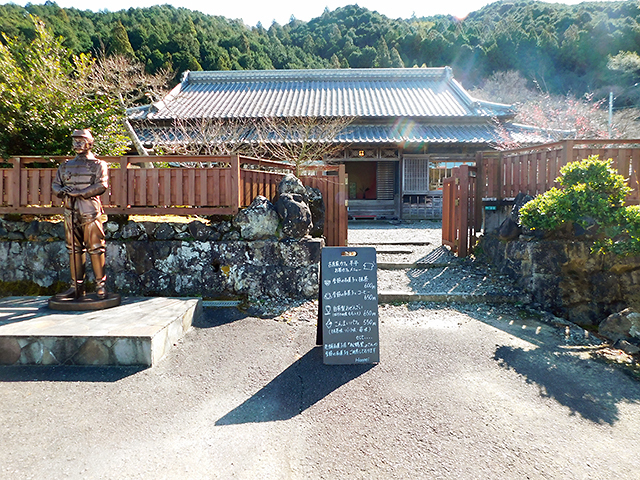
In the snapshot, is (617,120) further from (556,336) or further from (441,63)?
(556,336)

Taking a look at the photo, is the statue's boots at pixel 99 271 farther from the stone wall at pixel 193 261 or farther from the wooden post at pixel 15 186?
the wooden post at pixel 15 186

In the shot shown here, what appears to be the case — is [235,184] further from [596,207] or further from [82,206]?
[596,207]

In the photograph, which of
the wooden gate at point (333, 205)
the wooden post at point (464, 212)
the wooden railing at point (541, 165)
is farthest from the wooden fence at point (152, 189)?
the wooden railing at point (541, 165)

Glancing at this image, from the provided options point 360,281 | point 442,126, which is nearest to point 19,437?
point 360,281

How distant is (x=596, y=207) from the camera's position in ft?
14.7

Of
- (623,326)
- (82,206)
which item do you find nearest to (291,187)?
(82,206)

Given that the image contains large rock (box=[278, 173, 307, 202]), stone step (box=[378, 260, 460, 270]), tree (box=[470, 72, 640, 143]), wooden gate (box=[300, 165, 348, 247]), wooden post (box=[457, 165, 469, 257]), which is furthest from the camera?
tree (box=[470, 72, 640, 143])

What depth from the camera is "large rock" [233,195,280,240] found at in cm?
505

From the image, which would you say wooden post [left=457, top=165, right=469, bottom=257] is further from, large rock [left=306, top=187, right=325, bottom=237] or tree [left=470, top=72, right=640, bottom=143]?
tree [left=470, top=72, right=640, bottom=143]

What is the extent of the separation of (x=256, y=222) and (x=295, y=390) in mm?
2580

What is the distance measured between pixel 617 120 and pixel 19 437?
27477mm

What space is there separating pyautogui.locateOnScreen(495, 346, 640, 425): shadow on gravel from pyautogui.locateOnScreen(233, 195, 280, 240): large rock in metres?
3.20

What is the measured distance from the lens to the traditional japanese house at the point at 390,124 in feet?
43.8

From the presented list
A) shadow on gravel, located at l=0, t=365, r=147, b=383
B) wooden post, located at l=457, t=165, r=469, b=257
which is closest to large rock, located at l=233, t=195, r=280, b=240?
shadow on gravel, located at l=0, t=365, r=147, b=383
